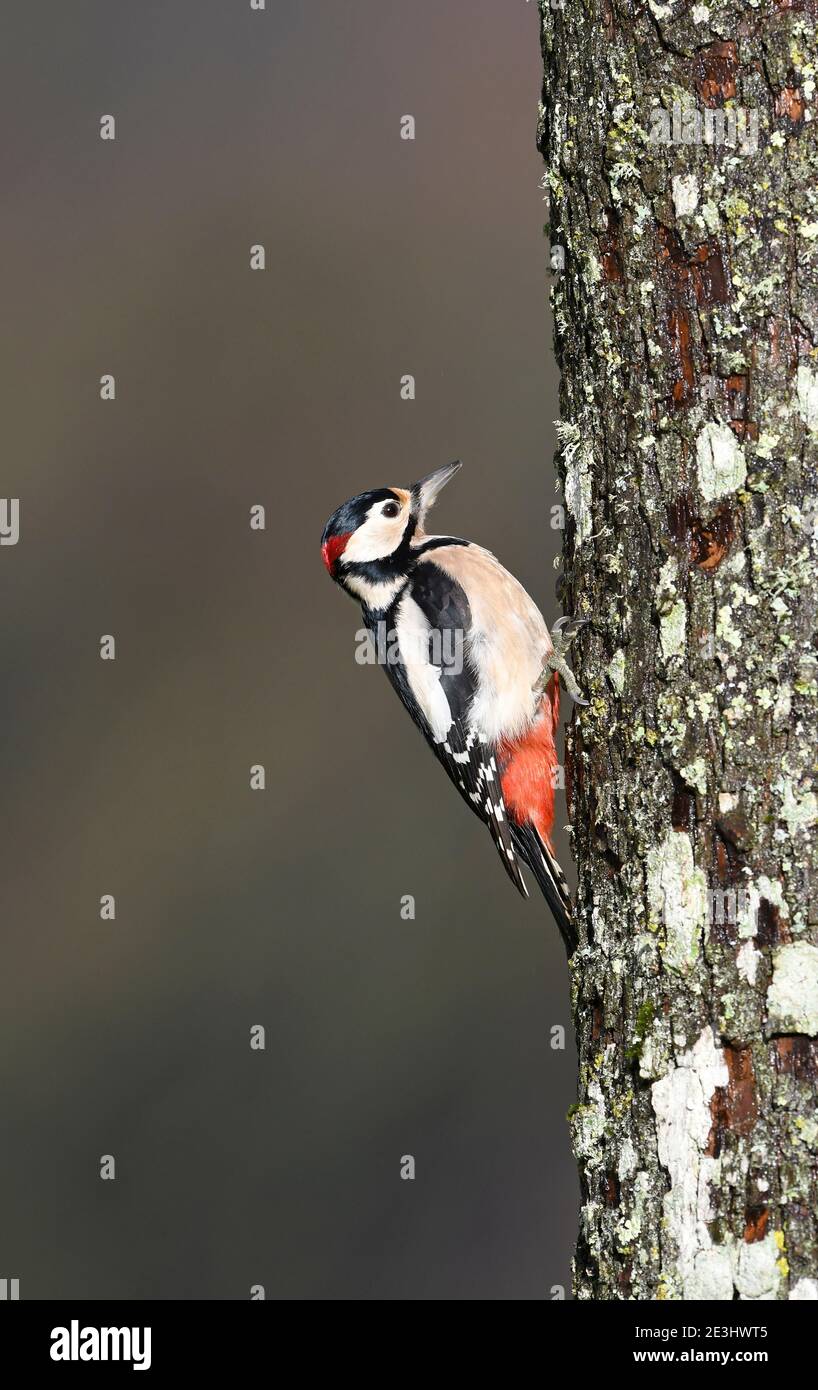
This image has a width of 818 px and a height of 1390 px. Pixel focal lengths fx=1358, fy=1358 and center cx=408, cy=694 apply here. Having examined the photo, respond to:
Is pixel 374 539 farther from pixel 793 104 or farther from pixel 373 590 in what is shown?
pixel 793 104

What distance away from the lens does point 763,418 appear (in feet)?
5.58

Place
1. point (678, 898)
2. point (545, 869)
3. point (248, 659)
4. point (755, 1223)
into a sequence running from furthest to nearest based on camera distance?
point (248, 659) < point (545, 869) < point (678, 898) < point (755, 1223)

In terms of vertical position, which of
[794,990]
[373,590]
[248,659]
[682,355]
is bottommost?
[794,990]

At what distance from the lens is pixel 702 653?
173cm

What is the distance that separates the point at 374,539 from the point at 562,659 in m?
0.76

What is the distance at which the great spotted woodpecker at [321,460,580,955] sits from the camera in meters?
2.79

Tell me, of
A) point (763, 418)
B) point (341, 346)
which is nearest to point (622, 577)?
point (763, 418)

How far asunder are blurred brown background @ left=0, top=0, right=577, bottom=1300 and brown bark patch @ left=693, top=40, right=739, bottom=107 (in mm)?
3782

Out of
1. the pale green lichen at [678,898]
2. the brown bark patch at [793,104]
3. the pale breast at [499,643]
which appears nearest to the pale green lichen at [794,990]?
the pale green lichen at [678,898]

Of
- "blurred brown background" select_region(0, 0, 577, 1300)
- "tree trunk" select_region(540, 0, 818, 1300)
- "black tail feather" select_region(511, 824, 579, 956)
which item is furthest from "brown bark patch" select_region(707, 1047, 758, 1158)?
"blurred brown background" select_region(0, 0, 577, 1300)

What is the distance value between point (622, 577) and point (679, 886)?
436 millimetres

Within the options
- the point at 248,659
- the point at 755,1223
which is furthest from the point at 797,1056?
the point at 248,659

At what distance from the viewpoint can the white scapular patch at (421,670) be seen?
9.72 ft

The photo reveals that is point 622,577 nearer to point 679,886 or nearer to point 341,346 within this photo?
point 679,886
